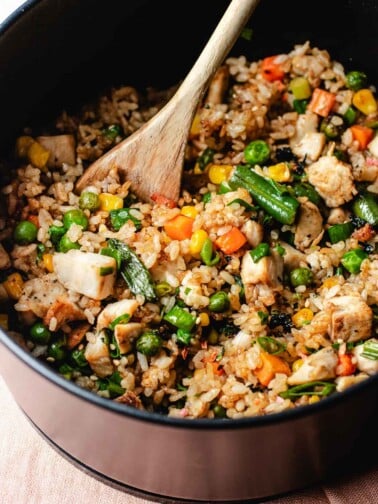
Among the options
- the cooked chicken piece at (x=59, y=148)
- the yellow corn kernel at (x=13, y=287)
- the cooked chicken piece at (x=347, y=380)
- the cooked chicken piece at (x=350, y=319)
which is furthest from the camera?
the cooked chicken piece at (x=59, y=148)

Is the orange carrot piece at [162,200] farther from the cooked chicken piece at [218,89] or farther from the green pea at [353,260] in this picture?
the green pea at [353,260]

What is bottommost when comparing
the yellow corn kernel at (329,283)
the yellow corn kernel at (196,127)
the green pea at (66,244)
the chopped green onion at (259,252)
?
the yellow corn kernel at (329,283)

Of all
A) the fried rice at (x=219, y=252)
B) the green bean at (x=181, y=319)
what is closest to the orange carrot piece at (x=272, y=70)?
the fried rice at (x=219, y=252)

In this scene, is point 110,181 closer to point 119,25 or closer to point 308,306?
point 119,25

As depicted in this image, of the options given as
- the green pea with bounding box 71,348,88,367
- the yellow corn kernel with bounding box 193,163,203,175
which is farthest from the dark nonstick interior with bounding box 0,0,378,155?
the green pea with bounding box 71,348,88,367

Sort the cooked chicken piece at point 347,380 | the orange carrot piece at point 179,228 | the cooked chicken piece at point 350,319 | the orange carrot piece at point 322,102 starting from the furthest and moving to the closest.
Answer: the orange carrot piece at point 322,102, the orange carrot piece at point 179,228, the cooked chicken piece at point 350,319, the cooked chicken piece at point 347,380

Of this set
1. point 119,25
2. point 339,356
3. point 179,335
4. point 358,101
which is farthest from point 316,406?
point 119,25

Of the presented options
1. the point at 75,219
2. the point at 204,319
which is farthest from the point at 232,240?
the point at 75,219

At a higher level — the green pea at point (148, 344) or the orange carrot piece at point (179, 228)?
the orange carrot piece at point (179, 228)
